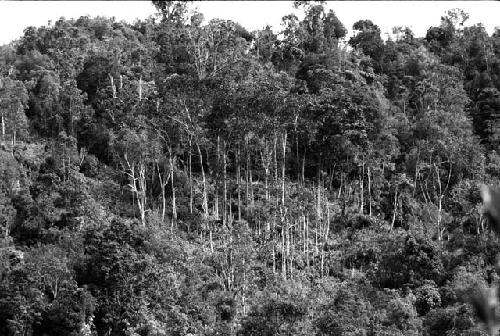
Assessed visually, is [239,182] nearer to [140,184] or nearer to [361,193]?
[140,184]

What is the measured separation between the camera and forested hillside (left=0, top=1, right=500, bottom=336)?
21359 millimetres

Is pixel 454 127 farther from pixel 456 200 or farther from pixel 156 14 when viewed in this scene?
pixel 156 14

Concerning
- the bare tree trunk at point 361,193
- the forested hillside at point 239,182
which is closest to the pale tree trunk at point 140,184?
the forested hillside at point 239,182

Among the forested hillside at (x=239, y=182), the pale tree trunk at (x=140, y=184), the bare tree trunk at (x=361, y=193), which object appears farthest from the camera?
the bare tree trunk at (x=361, y=193)

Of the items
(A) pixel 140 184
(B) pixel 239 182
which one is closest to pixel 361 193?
(B) pixel 239 182

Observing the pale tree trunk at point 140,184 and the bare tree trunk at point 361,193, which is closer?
the pale tree trunk at point 140,184

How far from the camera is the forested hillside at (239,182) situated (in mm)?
21359

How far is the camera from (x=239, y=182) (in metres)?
28.3

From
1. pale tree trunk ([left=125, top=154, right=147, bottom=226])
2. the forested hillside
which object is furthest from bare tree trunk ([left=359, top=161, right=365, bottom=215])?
pale tree trunk ([left=125, top=154, right=147, bottom=226])

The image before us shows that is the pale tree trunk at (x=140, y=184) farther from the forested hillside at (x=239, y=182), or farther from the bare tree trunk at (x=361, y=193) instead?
the bare tree trunk at (x=361, y=193)

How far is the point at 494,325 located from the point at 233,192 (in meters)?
29.3

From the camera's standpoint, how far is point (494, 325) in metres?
2.51

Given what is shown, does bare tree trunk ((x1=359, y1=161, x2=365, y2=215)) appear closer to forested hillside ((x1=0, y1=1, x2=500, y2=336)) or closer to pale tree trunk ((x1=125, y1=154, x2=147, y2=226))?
forested hillside ((x1=0, y1=1, x2=500, y2=336))

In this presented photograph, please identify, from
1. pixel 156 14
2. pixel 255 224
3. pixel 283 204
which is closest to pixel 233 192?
pixel 255 224
